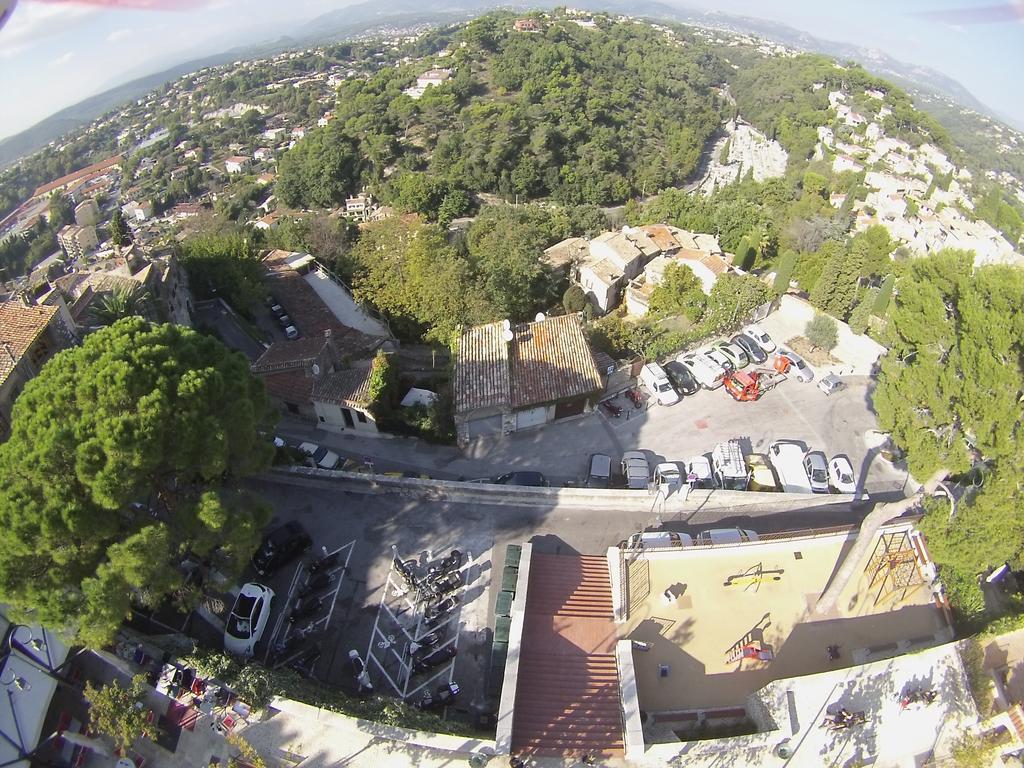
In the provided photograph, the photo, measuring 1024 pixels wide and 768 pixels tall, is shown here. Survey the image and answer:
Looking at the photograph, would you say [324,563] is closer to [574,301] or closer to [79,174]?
[574,301]

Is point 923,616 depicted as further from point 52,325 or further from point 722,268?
point 52,325

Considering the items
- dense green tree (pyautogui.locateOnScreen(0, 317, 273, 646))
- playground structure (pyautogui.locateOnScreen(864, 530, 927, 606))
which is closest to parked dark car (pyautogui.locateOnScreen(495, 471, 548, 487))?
dense green tree (pyautogui.locateOnScreen(0, 317, 273, 646))

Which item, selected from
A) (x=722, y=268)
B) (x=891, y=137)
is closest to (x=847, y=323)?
(x=722, y=268)

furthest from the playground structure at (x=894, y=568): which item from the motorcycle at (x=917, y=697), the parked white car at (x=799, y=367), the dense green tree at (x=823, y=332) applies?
the dense green tree at (x=823, y=332)

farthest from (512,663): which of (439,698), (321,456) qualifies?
(321,456)

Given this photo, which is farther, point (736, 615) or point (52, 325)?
point (52, 325)
